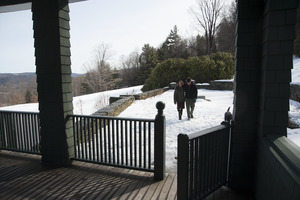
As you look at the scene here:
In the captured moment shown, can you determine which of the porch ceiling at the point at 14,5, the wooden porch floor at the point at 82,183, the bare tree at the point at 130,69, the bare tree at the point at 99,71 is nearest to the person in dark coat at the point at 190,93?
the wooden porch floor at the point at 82,183

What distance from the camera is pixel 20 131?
3734 mm

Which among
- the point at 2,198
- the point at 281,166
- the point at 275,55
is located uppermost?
the point at 275,55

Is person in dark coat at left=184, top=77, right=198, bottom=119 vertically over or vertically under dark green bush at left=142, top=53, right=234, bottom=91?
under

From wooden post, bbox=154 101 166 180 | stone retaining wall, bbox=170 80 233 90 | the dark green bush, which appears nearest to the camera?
wooden post, bbox=154 101 166 180

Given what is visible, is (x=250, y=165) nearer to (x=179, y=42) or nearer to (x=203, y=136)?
(x=203, y=136)

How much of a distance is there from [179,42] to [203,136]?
38659mm

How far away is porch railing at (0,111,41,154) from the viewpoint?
11.9ft

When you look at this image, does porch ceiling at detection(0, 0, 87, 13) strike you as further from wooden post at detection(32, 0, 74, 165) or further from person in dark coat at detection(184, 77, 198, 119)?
person in dark coat at detection(184, 77, 198, 119)

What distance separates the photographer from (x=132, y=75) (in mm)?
43688

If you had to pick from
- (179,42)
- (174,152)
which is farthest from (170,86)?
(179,42)

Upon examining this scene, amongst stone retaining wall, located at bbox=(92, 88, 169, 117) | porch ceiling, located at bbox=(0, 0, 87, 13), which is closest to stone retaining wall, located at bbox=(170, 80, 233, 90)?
stone retaining wall, located at bbox=(92, 88, 169, 117)

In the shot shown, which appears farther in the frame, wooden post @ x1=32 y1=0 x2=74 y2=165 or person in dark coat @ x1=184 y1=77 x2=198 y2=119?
person in dark coat @ x1=184 y1=77 x2=198 y2=119

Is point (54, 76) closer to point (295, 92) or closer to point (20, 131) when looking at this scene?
point (20, 131)

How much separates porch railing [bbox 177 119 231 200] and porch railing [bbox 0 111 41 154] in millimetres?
2891
